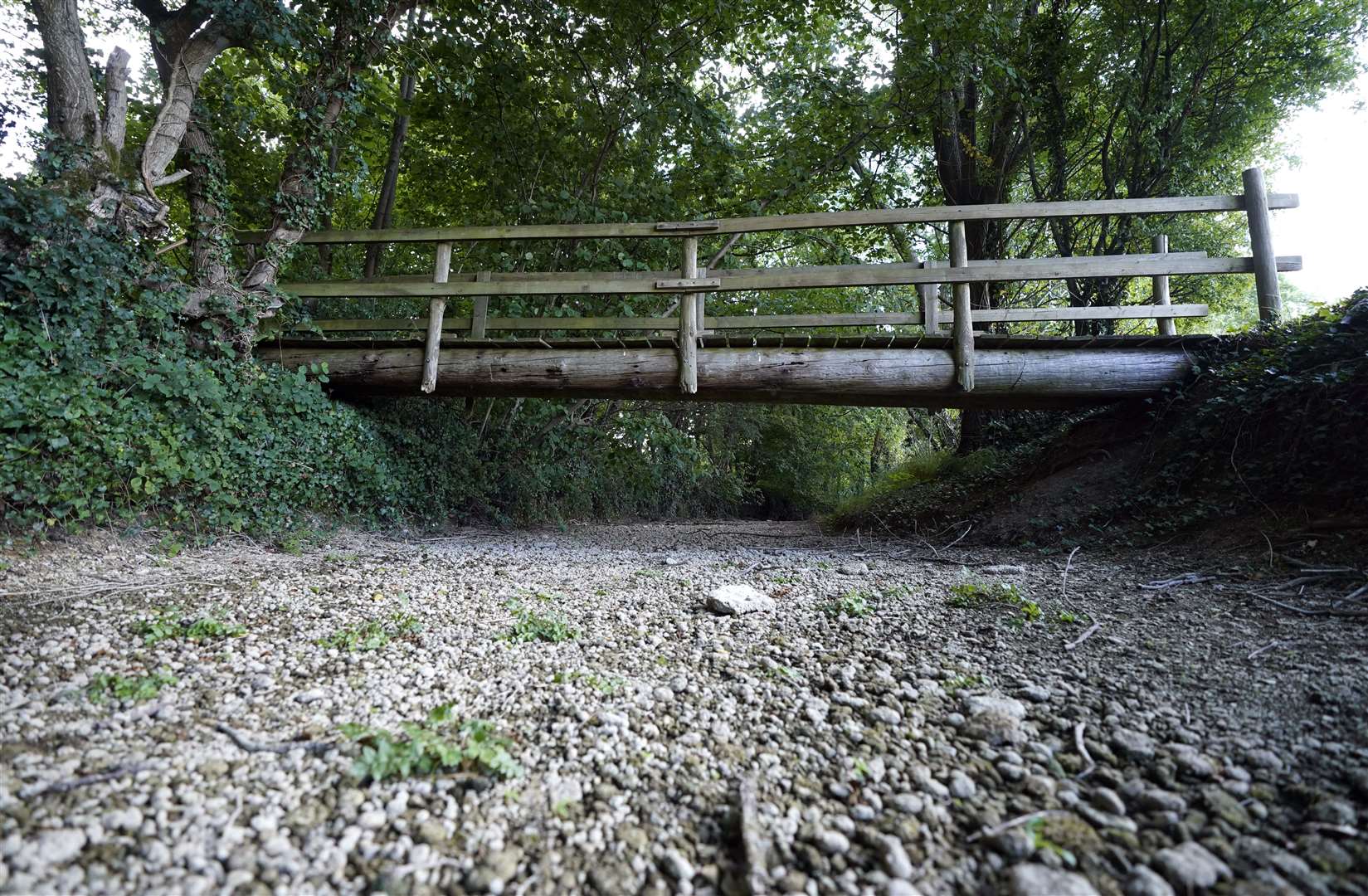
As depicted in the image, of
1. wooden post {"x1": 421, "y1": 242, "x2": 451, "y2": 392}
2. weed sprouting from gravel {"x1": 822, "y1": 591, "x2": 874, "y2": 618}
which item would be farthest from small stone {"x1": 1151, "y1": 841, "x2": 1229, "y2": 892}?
wooden post {"x1": 421, "y1": 242, "x2": 451, "y2": 392}

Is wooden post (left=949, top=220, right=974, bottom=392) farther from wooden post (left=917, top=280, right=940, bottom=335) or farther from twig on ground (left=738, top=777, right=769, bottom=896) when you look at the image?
twig on ground (left=738, top=777, right=769, bottom=896)

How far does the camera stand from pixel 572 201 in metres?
7.11

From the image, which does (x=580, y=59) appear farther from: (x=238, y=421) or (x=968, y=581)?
(x=968, y=581)

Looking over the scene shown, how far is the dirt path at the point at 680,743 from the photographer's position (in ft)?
4.45

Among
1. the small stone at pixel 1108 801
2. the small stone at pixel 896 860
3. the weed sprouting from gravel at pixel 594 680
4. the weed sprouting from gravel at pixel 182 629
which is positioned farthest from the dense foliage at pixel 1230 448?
the weed sprouting from gravel at pixel 182 629

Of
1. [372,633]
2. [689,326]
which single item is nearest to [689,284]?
[689,326]

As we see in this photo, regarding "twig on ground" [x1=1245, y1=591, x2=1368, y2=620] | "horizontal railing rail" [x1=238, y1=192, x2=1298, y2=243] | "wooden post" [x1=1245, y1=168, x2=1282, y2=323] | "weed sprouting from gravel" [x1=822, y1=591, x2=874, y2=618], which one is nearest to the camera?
"twig on ground" [x1=1245, y1=591, x2=1368, y2=620]

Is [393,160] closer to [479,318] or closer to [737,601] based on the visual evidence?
[479,318]

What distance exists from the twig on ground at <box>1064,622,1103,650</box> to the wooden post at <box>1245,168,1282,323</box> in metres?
3.89

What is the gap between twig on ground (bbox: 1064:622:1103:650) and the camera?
2.58 m

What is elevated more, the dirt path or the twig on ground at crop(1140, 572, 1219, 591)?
the twig on ground at crop(1140, 572, 1219, 591)

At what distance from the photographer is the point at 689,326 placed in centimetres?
552

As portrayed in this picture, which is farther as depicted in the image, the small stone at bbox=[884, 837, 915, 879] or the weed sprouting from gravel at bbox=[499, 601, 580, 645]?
the weed sprouting from gravel at bbox=[499, 601, 580, 645]

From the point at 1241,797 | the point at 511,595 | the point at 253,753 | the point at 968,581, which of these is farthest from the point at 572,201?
the point at 1241,797
